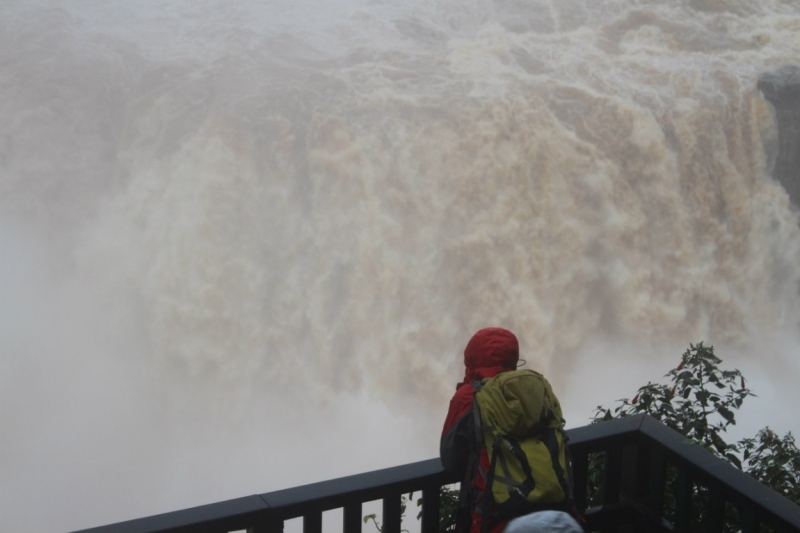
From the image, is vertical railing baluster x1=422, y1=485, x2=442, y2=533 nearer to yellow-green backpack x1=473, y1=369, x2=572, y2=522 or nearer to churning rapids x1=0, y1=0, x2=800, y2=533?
yellow-green backpack x1=473, y1=369, x2=572, y2=522

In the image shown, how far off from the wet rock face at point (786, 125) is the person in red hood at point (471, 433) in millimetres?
8689

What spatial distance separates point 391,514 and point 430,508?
0.10m

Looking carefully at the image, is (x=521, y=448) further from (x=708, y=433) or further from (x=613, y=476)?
(x=708, y=433)


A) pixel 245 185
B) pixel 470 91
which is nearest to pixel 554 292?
pixel 470 91

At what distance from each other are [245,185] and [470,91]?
8.50ft

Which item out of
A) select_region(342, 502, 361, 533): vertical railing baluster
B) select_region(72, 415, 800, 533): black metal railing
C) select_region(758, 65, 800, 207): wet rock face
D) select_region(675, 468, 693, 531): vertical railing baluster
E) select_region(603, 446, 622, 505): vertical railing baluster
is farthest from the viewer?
select_region(758, 65, 800, 207): wet rock face

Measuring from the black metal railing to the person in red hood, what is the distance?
5 cm

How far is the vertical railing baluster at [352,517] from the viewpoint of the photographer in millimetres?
1891

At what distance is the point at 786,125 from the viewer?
32.4 ft

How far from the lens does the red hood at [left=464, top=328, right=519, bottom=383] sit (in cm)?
212

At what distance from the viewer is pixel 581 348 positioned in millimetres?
8555

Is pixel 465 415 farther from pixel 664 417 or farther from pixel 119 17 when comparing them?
pixel 119 17

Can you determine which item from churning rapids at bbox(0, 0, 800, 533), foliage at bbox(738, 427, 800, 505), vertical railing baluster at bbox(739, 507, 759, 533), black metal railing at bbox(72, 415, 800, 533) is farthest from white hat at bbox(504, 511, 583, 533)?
churning rapids at bbox(0, 0, 800, 533)

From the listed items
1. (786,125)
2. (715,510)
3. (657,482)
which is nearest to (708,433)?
(657,482)
